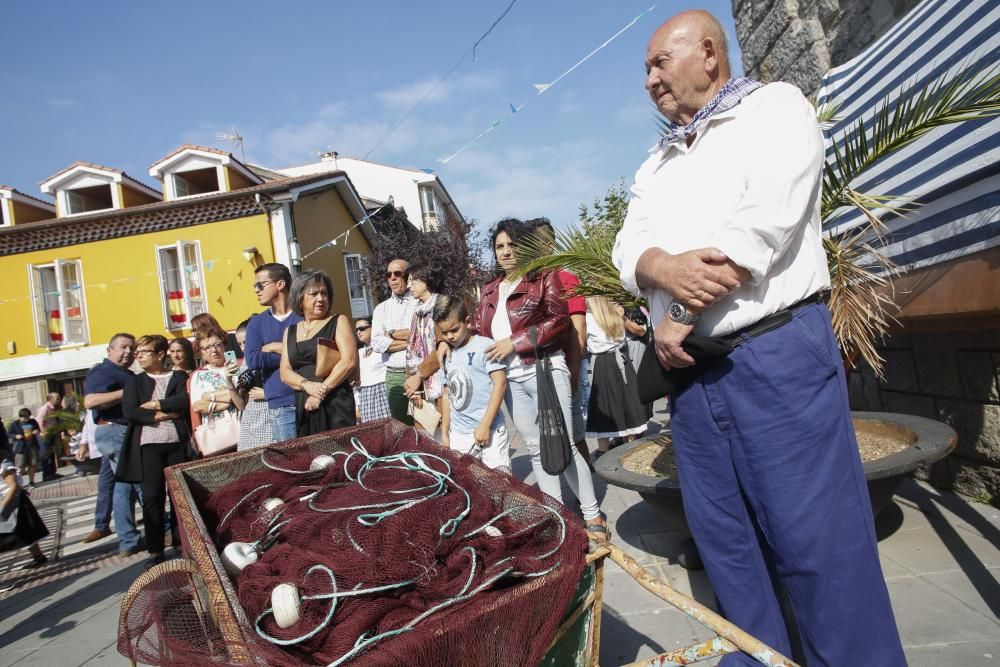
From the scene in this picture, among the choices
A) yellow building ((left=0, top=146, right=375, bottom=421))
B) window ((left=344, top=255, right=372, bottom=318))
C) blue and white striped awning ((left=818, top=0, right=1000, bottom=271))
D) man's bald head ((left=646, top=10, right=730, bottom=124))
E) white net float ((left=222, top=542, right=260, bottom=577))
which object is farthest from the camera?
window ((left=344, top=255, right=372, bottom=318))

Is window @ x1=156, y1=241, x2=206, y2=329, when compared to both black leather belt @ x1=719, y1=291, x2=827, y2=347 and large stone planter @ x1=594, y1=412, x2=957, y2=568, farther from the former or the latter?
black leather belt @ x1=719, y1=291, x2=827, y2=347

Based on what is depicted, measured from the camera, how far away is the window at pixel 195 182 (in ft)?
60.9

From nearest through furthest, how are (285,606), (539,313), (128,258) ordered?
(285,606)
(539,313)
(128,258)

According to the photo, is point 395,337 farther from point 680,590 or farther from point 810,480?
point 810,480

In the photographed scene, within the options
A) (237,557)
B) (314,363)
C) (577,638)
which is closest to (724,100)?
(577,638)

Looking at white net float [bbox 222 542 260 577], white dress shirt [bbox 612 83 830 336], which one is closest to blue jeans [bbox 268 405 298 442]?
white net float [bbox 222 542 260 577]

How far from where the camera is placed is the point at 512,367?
370 centimetres

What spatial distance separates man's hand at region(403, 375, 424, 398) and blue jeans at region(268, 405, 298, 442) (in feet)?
3.39

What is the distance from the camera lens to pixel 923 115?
109 inches

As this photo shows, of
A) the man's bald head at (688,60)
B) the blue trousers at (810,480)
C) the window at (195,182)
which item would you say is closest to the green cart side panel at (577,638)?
the blue trousers at (810,480)

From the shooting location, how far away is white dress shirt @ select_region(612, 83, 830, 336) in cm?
145

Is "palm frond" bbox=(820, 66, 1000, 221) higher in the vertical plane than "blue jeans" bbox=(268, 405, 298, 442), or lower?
higher

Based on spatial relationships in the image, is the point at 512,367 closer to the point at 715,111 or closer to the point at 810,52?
the point at 715,111

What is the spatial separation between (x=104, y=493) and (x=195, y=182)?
15.9m
